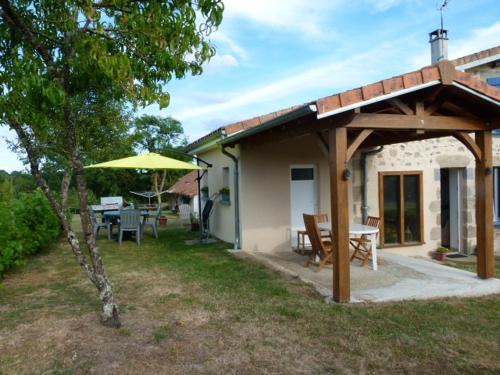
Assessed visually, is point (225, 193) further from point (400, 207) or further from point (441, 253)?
point (441, 253)

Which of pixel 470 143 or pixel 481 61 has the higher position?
pixel 481 61

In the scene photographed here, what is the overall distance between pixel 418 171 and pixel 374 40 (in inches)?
170

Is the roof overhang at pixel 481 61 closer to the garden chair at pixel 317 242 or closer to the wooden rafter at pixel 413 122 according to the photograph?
the wooden rafter at pixel 413 122

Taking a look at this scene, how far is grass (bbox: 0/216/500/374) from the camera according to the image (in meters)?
3.37

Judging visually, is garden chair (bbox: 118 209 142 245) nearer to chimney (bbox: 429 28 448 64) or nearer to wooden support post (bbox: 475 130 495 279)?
wooden support post (bbox: 475 130 495 279)

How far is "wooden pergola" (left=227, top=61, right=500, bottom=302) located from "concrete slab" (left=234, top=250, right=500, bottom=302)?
41cm

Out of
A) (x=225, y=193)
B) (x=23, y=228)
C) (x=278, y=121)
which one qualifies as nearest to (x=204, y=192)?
(x=225, y=193)

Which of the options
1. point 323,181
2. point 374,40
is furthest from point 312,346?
point 374,40

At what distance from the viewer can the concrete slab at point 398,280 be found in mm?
5324

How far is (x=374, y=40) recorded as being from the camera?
11.9 m

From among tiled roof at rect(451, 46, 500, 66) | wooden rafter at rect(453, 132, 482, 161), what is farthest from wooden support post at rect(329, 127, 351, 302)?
tiled roof at rect(451, 46, 500, 66)

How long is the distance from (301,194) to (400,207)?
266 cm

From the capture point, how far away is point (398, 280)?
6.11 m

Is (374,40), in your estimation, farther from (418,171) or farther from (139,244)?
(139,244)
